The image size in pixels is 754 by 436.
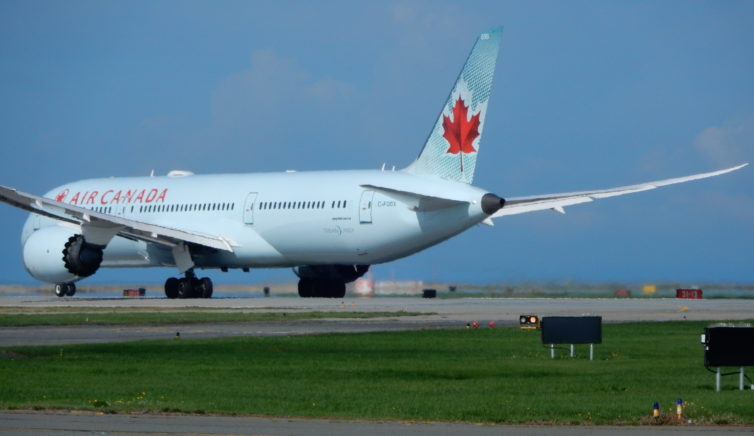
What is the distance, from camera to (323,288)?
2623 inches

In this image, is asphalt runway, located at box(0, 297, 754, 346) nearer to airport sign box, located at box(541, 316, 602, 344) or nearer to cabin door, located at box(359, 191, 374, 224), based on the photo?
cabin door, located at box(359, 191, 374, 224)

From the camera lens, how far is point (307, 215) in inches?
2421

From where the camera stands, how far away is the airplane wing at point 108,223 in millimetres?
57781

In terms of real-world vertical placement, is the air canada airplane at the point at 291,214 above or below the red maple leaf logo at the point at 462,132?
below

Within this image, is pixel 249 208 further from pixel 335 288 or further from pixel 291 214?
pixel 335 288

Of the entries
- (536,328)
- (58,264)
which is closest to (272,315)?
(536,328)

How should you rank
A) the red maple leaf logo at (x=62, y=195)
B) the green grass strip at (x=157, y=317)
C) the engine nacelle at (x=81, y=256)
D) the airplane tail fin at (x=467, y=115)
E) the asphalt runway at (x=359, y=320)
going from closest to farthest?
the asphalt runway at (x=359, y=320)
the green grass strip at (x=157, y=317)
the airplane tail fin at (x=467, y=115)
the engine nacelle at (x=81, y=256)
the red maple leaf logo at (x=62, y=195)

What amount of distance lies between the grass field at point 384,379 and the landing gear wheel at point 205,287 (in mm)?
30627

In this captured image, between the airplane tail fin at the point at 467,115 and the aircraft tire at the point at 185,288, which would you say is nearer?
the airplane tail fin at the point at 467,115

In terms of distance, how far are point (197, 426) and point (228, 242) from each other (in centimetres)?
4714

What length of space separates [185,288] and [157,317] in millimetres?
19677

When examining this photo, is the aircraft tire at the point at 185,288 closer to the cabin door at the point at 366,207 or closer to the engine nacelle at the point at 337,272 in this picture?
the engine nacelle at the point at 337,272

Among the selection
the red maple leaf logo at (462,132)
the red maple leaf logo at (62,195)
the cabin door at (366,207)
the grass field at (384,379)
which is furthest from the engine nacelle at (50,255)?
the grass field at (384,379)

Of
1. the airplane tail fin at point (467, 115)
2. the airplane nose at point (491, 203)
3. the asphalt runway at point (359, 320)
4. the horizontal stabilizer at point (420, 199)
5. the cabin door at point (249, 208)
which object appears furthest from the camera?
the cabin door at point (249, 208)
